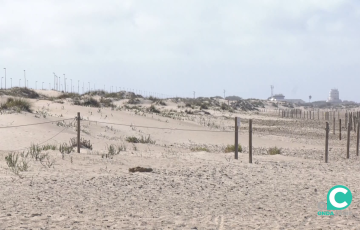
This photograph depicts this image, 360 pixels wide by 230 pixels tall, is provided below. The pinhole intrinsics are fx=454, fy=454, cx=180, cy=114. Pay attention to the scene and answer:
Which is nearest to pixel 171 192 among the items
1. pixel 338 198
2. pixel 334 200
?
pixel 334 200

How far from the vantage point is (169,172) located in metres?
11.9

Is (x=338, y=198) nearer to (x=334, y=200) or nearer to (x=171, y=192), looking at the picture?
(x=334, y=200)

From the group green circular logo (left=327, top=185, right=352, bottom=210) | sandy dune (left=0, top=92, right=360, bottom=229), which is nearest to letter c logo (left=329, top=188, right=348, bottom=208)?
green circular logo (left=327, top=185, right=352, bottom=210)

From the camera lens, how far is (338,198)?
966 cm

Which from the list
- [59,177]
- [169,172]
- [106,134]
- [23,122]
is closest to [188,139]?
[106,134]

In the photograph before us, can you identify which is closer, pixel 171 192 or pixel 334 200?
pixel 334 200

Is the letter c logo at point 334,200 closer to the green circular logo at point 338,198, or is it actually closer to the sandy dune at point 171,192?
the green circular logo at point 338,198

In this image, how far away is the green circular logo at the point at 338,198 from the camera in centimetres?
887

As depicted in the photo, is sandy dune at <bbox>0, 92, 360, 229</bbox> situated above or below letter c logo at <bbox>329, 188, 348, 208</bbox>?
above

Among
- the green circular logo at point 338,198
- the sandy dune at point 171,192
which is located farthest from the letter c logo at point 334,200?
the sandy dune at point 171,192

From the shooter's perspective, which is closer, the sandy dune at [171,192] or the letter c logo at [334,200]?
the sandy dune at [171,192]

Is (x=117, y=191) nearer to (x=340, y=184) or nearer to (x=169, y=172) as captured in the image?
(x=169, y=172)

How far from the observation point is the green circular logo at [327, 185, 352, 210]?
8.87 meters

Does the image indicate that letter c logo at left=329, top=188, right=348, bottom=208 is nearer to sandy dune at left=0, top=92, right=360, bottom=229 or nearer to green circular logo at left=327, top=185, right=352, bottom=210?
green circular logo at left=327, top=185, right=352, bottom=210
